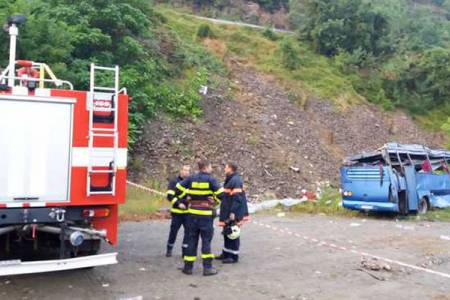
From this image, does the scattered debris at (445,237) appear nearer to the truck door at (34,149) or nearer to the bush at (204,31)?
the truck door at (34,149)

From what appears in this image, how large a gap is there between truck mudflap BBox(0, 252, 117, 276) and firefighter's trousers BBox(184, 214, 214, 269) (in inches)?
60.2

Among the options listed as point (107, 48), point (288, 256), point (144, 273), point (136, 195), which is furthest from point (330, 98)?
point (144, 273)

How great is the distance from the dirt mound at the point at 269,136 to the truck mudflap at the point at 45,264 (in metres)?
11.5

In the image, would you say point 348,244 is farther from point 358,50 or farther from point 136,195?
point 358,50

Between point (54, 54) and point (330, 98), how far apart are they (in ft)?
50.2

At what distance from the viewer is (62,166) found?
7016 mm

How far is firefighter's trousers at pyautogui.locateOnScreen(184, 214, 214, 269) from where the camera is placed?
26.4 feet

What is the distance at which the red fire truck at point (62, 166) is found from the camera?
673cm

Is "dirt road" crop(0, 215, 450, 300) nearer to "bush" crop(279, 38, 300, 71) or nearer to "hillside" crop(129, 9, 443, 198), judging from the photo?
"hillside" crop(129, 9, 443, 198)

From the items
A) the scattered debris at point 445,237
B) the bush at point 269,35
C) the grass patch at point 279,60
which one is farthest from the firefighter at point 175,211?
the bush at point 269,35

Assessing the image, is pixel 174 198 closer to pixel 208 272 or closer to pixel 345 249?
pixel 208 272

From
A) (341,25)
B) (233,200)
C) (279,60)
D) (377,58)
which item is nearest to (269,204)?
(233,200)

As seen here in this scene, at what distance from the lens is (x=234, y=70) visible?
2675cm

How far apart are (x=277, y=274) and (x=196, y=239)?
1309 millimetres
